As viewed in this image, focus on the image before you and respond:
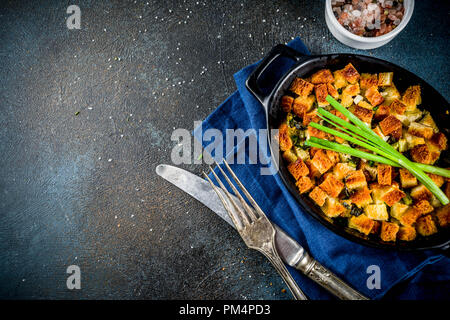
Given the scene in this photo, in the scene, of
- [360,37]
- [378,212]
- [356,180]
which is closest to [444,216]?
[378,212]

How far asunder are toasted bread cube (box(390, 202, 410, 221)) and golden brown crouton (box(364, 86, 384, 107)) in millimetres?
506

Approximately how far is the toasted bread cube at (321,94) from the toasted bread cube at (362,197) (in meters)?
0.47

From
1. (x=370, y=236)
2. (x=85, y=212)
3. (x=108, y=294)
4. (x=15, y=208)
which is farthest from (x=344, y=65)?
(x=15, y=208)

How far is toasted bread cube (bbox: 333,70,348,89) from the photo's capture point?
1472 millimetres

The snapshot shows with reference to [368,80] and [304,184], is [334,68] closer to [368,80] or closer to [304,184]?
[368,80]

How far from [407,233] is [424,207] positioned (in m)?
0.14

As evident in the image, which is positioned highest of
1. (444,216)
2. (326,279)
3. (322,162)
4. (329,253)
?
(322,162)

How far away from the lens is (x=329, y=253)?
1.60 metres

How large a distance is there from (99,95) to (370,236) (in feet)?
6.16

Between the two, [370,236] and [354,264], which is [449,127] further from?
[354,264]
